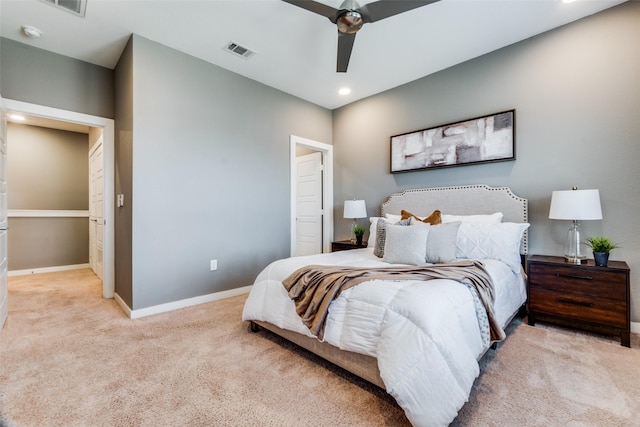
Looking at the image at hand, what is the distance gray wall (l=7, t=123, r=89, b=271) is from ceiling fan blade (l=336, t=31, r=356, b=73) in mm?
5224

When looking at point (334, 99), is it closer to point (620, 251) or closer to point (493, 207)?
point (493, 207)

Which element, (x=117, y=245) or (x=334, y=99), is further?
(x=334, y=99)

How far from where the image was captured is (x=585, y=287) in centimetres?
229

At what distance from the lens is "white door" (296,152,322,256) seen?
4906mm

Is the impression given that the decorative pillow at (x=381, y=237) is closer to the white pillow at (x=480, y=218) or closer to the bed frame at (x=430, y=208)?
the white pillow at (x=480, y=218)

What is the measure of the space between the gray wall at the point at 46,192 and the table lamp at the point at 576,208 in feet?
22.7

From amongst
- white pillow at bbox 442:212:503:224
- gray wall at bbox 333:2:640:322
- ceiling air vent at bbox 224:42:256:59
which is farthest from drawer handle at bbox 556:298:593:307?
ceiling air vent at bbox 224:42:256:59

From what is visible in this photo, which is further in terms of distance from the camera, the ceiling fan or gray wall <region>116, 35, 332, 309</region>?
gray wall <region>116, 35, 332, 309</region>

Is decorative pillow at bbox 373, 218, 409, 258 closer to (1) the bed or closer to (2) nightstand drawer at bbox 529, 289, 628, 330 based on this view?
(1) the bed

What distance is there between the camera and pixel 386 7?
6.66 ft

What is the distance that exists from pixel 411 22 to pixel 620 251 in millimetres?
2713

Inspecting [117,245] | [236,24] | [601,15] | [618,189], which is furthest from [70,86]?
[618,189]

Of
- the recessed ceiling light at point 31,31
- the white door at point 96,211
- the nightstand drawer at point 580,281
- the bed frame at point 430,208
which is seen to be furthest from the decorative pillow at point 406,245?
the white door at point 96,211

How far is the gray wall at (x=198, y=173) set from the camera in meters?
2.83
